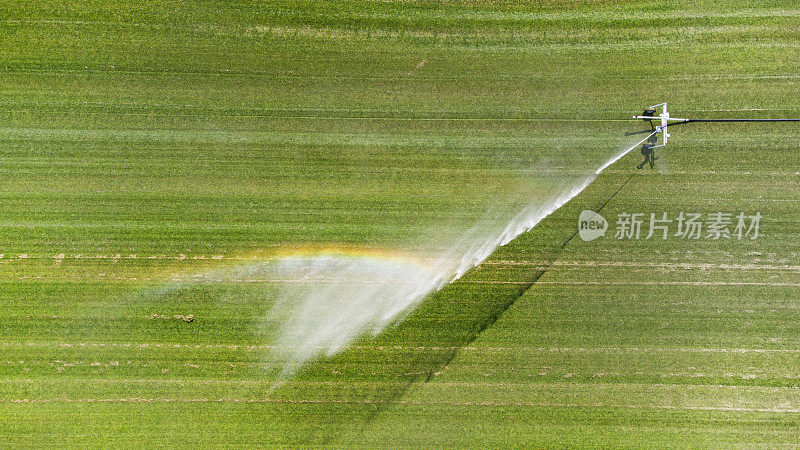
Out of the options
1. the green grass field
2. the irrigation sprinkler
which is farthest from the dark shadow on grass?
the irrigation sprinkler

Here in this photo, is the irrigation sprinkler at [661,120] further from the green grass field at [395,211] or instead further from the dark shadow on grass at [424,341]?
the dark shadow on grass at [424,341]

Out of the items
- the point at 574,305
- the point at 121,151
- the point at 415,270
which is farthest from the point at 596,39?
the point at 121,151

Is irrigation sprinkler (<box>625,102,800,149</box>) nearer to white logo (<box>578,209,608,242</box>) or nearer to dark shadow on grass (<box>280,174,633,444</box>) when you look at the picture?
dark shadow on grass (<box>280,174,633,444</box>)

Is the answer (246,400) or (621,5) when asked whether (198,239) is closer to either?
(246,400)

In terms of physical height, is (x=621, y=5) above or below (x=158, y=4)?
below

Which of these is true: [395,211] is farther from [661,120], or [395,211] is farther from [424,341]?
[661,120]

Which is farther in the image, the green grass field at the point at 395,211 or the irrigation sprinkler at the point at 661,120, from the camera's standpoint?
the green grass field at the point at 395,211

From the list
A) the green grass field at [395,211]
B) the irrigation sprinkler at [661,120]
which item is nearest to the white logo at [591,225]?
the green grass field at [395,211]
